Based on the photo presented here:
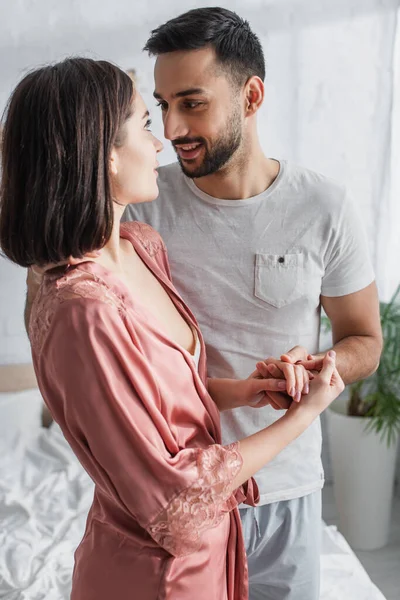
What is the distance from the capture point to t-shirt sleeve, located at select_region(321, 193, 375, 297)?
1594 mm

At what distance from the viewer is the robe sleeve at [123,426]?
3.43ft

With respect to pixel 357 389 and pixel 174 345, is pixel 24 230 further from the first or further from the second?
pixel 357 389

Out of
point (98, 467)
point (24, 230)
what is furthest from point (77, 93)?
point (98, 467)

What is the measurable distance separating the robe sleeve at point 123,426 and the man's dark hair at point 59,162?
114 millimetres

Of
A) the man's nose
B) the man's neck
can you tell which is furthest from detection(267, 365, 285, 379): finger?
the man's nose

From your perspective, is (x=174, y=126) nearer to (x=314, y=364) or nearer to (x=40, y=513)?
(x=314, y=364)

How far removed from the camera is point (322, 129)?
3428mm

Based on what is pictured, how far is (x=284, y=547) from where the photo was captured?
159 cm

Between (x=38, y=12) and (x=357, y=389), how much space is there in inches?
82.9

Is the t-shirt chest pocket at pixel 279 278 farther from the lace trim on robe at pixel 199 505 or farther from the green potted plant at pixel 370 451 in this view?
the green potted plant at pixel 370 451

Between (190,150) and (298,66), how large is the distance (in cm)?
193

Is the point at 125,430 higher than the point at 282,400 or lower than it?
higher

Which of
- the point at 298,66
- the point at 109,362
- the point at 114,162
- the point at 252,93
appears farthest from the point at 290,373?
the point at 298,66

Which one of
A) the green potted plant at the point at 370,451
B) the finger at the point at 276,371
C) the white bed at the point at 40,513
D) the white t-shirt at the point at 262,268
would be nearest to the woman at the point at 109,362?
the finger at the point at 276,371
